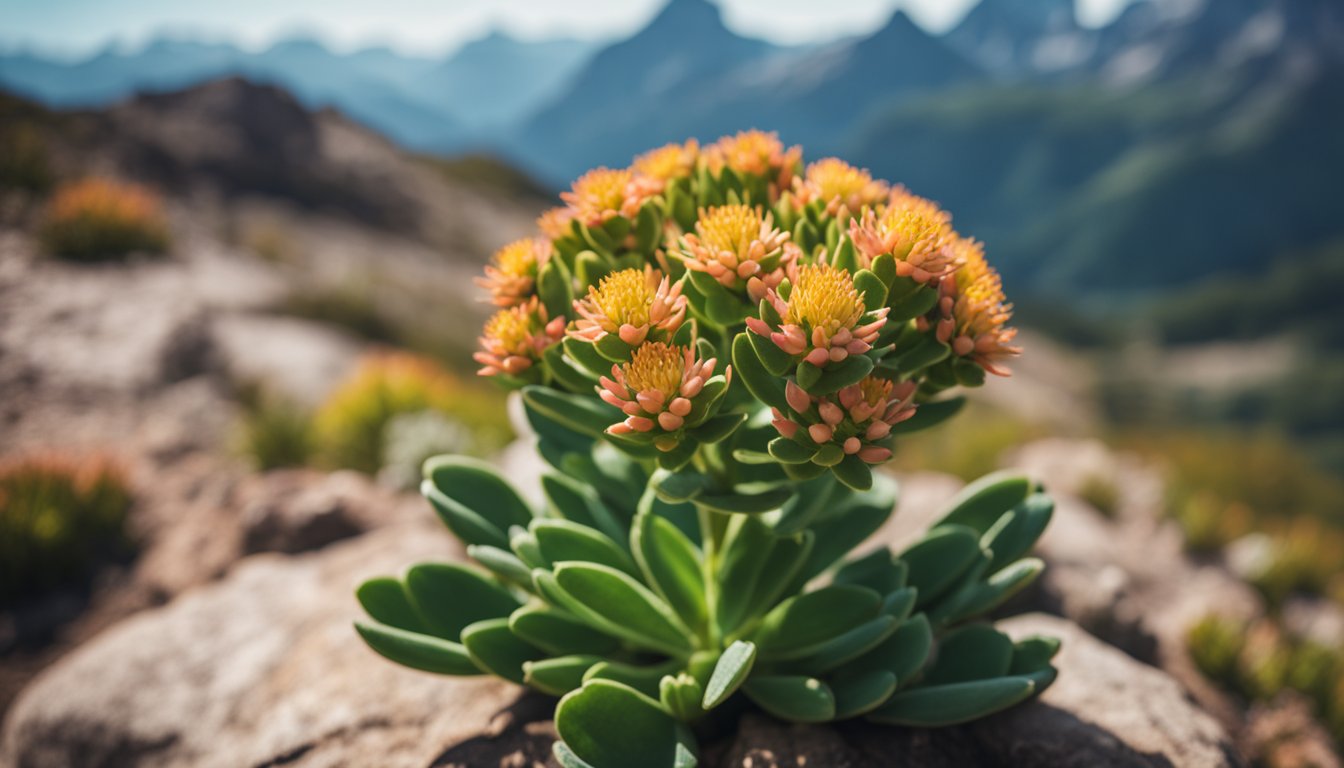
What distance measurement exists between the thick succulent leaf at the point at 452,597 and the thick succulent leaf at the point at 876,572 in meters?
1.48

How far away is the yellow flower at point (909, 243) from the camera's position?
238cm

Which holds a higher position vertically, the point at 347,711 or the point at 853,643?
the point at 347,711

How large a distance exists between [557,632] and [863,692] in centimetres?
119

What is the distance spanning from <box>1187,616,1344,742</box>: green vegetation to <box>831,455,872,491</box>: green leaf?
5.42 metres

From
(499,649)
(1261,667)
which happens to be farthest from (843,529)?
(1261,667)

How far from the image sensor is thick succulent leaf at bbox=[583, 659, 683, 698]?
2.84 meters

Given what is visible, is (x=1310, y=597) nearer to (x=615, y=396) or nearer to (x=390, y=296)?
(x=615, y=396)

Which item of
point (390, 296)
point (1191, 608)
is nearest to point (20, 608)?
point (1191, 608)

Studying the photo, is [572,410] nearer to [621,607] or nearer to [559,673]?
[621,607]

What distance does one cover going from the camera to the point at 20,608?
6.21 metres

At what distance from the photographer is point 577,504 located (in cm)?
353

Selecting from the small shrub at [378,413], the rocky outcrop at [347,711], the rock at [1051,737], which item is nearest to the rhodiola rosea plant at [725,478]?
the rock at [1051,737]

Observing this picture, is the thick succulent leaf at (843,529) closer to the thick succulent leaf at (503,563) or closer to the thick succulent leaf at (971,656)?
the thick succulent leaf at (971,656)

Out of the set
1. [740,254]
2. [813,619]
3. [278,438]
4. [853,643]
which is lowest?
[853,643]
